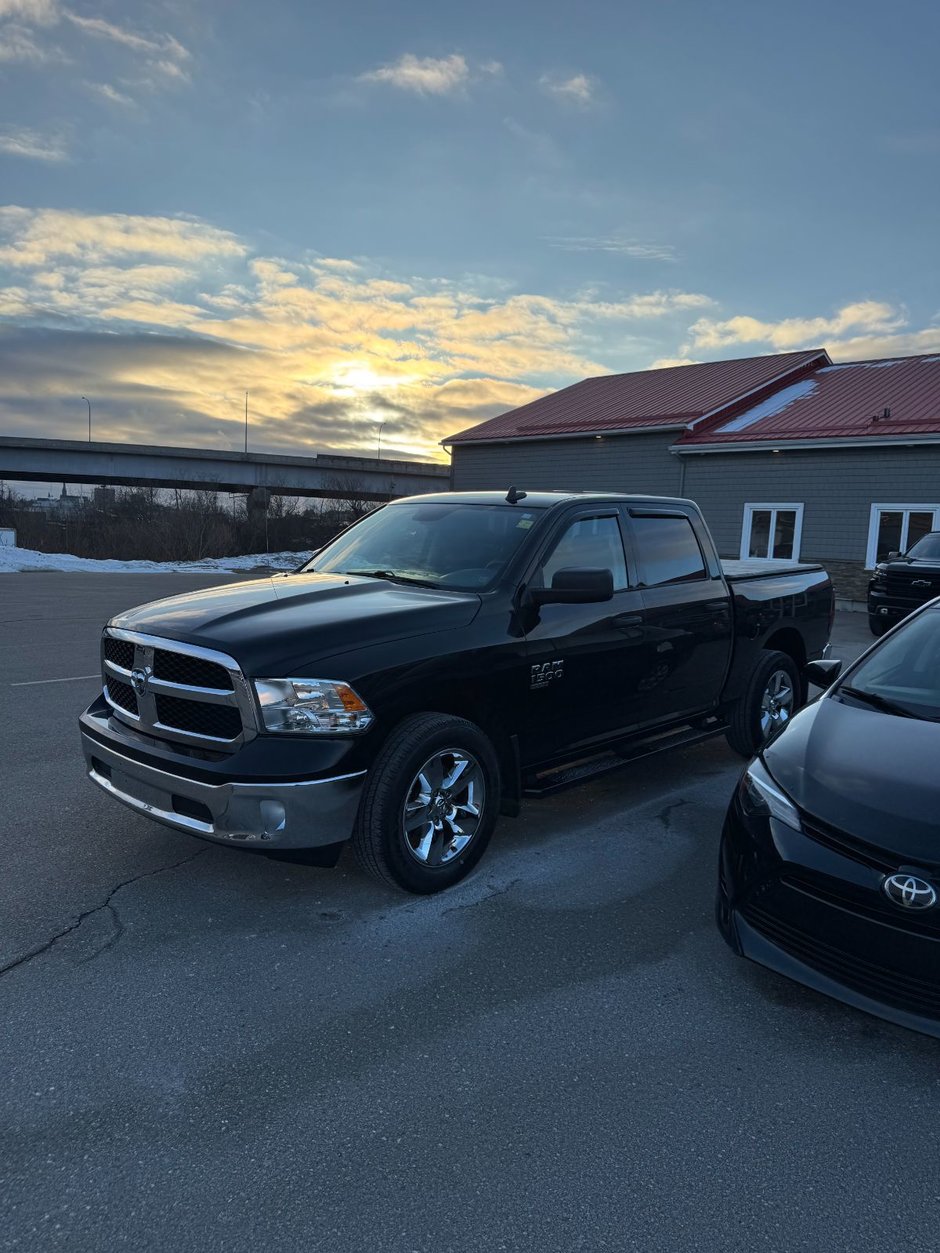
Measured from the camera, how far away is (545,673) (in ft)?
14.7

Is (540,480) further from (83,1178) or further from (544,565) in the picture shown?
(83,1178)

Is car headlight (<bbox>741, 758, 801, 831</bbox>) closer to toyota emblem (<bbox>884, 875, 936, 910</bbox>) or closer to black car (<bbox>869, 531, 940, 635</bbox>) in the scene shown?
toyota emblem (<bbox>884, 875, 936, 910</bbox>)

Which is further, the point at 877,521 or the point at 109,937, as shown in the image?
the point at 877,521

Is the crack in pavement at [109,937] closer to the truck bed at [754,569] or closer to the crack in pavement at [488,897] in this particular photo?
the crack in pavement at [488,897]

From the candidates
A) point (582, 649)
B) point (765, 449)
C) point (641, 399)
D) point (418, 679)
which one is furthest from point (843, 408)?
point (418, 679)

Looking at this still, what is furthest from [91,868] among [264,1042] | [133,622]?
[264,1042]

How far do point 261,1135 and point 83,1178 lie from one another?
0.46 metres

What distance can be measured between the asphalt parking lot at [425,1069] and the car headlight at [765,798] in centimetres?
71

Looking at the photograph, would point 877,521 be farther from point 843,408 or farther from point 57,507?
point 57,507

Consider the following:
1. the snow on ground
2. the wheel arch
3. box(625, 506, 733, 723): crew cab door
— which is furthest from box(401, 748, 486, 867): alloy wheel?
the snow on ground

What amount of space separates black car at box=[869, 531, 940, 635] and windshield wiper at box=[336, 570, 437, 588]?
987 cm

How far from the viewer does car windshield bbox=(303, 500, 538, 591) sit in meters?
4.68

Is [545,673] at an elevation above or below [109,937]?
above

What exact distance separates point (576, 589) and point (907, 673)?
5.21 feet
